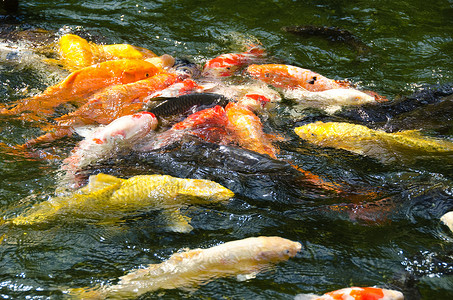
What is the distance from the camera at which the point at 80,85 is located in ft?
18.6

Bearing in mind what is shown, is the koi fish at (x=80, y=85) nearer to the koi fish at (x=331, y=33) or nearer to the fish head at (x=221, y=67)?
the fish head at (x=221, y=67)

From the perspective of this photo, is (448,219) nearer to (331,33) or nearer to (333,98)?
(333,98)

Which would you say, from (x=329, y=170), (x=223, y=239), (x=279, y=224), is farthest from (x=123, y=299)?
(x=329, y=170)

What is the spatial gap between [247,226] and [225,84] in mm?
3053

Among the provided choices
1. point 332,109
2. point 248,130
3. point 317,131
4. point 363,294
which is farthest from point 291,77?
point 363,294

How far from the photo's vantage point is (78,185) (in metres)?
4.16

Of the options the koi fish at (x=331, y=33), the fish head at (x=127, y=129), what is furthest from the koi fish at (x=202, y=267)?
the koi fish at (x=331, y=33)

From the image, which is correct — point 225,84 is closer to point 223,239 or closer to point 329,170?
point 329,170

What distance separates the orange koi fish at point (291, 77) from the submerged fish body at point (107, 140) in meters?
2.19

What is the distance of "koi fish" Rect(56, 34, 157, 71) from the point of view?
6.59m

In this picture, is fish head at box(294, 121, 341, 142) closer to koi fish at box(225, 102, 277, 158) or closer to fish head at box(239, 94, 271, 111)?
koi fish at box(225, 102, 277, 158)

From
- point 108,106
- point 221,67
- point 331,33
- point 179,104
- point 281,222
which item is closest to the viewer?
point 281,222

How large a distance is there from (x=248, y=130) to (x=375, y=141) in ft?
4.57

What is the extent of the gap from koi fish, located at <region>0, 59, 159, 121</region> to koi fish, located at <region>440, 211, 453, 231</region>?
4.30 m
